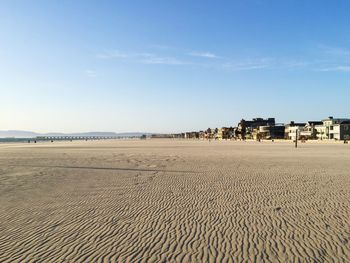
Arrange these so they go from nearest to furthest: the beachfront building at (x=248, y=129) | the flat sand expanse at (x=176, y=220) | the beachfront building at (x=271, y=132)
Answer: the flat sand expanse at (x=176, y=220) → the beachfront building at (x=271, y=132) → the beachfront building at (x=248, y=129)

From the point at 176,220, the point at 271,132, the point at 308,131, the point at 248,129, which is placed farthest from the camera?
the point at 248,129

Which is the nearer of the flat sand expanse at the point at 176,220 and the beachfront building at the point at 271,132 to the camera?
the flat sand expanse at the point at 176,220

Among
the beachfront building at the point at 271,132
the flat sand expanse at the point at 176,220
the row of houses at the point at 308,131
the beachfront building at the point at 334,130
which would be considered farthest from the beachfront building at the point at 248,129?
the flat sand expanse at the point at 176,220

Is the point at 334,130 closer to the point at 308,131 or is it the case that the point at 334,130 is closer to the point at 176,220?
the point at 308,131

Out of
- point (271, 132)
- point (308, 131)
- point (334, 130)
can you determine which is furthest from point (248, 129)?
point (334, 130)

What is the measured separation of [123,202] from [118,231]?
11.2 feet

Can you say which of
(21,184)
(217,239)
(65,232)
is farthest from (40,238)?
(21,184)

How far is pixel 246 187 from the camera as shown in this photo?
14391 mm

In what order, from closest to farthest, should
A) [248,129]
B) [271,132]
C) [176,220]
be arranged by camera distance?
[176,220]
[271,132]
[248,129]

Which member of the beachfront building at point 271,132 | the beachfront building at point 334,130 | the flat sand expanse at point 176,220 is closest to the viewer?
the flat sand expanse at point 176,220

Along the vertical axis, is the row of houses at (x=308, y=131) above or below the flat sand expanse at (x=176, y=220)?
above

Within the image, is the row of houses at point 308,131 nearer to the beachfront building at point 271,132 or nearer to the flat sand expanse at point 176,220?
the beachfront building at point 271,132

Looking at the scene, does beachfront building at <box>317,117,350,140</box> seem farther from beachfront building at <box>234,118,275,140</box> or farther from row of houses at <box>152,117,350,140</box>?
beachfront building at <box>234,118,275,140</box>

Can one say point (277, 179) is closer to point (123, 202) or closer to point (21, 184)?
point (123, 202)
